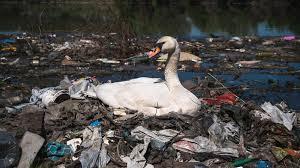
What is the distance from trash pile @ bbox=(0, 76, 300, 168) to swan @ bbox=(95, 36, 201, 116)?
0.48 feet

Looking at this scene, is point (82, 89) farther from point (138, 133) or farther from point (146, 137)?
point (146, 137)

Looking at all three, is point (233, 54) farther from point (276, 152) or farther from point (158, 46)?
point (276, 152)

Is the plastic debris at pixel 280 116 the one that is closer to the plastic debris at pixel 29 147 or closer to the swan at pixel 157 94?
the swan at pixel 157 94

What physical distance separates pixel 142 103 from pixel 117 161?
1400 millimetres

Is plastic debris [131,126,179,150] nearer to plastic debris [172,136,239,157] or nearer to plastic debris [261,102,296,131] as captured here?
plastic debris [172,136,239,157]

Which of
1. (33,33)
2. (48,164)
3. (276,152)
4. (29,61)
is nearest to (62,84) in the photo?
(48,164)

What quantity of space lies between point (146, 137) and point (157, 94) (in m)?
1.00

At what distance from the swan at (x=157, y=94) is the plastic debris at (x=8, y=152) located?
1975 millimetres

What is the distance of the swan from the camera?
23.4 feet

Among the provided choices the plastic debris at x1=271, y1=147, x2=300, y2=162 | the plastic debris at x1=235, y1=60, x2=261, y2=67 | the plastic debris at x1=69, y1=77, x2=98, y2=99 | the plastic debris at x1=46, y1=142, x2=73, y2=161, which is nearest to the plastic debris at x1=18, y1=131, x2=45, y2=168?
Result: the plastic debris at x1=46, y1=142, x2=73, y2=161

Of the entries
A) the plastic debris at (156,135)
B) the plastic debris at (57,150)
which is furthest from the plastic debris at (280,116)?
the plastic debris at (57,150)

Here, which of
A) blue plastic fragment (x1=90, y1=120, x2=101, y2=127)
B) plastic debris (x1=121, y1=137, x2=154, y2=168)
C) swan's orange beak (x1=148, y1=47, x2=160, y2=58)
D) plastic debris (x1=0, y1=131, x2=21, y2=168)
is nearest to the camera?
plastic debris (x1=0, y1=131, x2=21, y2=168)

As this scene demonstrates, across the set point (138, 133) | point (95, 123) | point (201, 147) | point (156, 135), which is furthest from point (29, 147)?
point (201, 147)

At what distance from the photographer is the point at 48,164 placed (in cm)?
604
